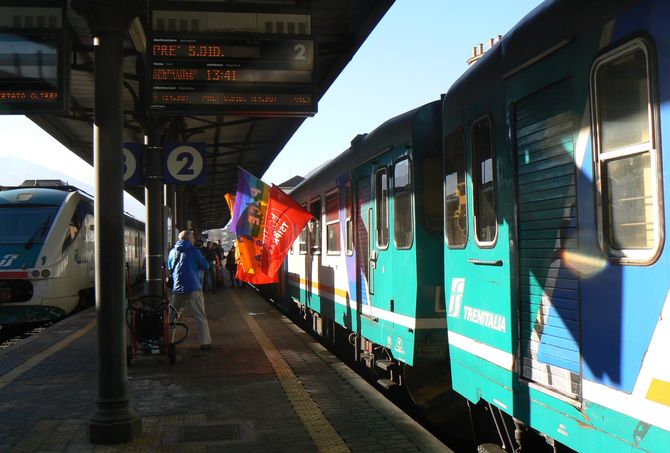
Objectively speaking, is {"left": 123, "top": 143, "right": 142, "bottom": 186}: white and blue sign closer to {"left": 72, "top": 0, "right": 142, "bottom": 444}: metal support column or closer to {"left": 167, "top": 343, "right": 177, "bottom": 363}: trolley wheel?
{"left": 167, "top": 343, "right": 177, "bottom": 363}: trolley wheel

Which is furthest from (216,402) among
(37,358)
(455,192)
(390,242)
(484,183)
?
(37,358)

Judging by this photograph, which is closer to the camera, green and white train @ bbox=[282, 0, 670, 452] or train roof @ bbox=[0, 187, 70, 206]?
green and white train @ bbox=[282, 0, 670, 452]

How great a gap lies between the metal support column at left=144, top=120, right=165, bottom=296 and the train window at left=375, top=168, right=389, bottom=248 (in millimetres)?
3450

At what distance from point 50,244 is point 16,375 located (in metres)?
6.71

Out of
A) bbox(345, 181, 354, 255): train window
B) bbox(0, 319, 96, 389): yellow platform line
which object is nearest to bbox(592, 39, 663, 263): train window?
bbox(345, 181, 354, 255): train window

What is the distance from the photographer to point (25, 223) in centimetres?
1444

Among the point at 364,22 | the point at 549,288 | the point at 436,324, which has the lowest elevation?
the point at 436,324

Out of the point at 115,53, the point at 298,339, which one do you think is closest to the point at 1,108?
the point at 115,53

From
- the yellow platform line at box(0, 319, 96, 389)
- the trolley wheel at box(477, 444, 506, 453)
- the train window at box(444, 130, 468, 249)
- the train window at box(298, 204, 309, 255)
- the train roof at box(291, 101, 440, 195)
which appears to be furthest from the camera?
the train window at box(298, 204, 309, 255)

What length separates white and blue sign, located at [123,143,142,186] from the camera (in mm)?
9586

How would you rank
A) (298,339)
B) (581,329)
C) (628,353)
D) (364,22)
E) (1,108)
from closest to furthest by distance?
1. (628,353)
2. (581,329)
3. (1,108)
4. (364,22)
5. (298,339)

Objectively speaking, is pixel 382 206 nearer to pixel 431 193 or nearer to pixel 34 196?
pixel 431 193

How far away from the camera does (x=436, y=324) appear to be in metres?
6.48

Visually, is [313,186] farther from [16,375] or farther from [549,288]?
[549,288]
